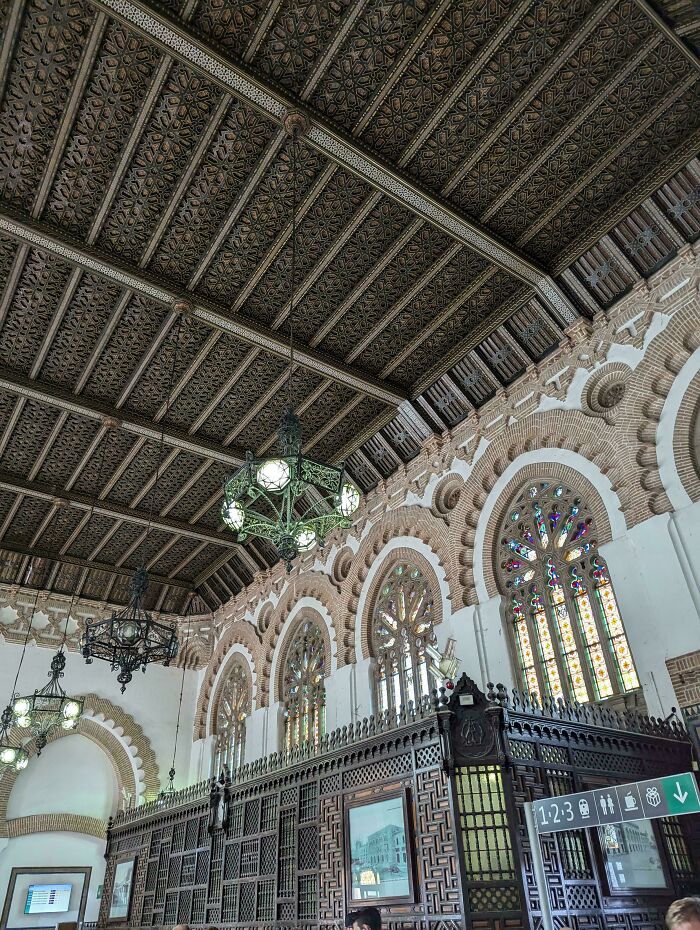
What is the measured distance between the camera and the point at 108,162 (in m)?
6.48

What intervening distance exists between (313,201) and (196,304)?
1.89 meters

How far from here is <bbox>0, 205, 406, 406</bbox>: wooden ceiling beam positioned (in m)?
6.91

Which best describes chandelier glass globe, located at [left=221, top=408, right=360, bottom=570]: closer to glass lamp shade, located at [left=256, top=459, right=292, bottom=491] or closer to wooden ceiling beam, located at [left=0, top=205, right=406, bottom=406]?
glass lamp shade, located at [left=256, top=459, right=292, bottom=491]

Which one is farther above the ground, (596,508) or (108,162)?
(108,162)

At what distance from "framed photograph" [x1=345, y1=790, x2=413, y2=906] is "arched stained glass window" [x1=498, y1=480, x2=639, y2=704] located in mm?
2089

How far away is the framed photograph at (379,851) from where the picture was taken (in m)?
5.11

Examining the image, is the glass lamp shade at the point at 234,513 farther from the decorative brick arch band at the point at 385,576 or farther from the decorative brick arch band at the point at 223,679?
the decorative brick arch band at the point at 223,679

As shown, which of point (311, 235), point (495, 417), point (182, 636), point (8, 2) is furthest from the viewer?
point (182, 636)

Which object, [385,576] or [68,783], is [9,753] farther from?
[385,576]

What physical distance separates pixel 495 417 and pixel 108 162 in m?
5.31

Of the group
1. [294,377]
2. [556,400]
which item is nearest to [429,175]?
[556,400]

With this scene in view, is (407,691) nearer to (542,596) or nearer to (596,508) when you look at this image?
(542,596)

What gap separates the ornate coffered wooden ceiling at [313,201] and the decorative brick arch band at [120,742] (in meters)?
Answer: 5.36

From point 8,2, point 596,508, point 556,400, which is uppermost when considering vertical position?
point 8,2
